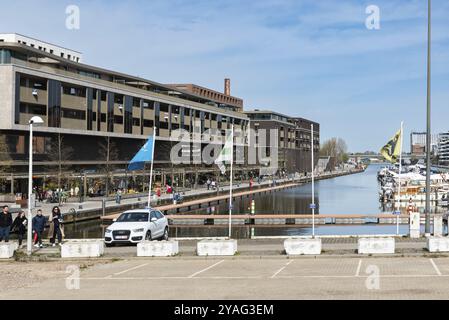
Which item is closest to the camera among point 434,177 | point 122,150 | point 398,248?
point 398,248

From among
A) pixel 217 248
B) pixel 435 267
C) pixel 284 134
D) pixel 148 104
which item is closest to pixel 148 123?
pixel 148 104

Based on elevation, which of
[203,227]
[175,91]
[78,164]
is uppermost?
[175,91]

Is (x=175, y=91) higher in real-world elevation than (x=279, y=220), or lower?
higher

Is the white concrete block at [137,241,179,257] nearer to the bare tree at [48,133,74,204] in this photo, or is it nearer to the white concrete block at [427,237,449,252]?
the white concrete block at [427,237,449,252]

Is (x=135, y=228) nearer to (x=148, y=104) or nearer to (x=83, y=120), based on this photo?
(x=83, y=120)

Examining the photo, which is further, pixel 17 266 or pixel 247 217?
pixel 247 217

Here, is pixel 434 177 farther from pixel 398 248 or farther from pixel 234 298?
pixel 234 298

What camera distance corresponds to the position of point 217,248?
74.8 feet

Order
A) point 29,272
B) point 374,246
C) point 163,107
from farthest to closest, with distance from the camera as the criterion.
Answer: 1. point 163,107
2. point 374,246
3. point 29,272

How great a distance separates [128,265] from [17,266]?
3.98 metres

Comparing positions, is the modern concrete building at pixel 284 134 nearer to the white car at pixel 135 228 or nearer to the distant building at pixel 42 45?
the distant building at pixel 42 45

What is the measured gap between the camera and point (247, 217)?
49.5m

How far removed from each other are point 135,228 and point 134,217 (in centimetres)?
168
